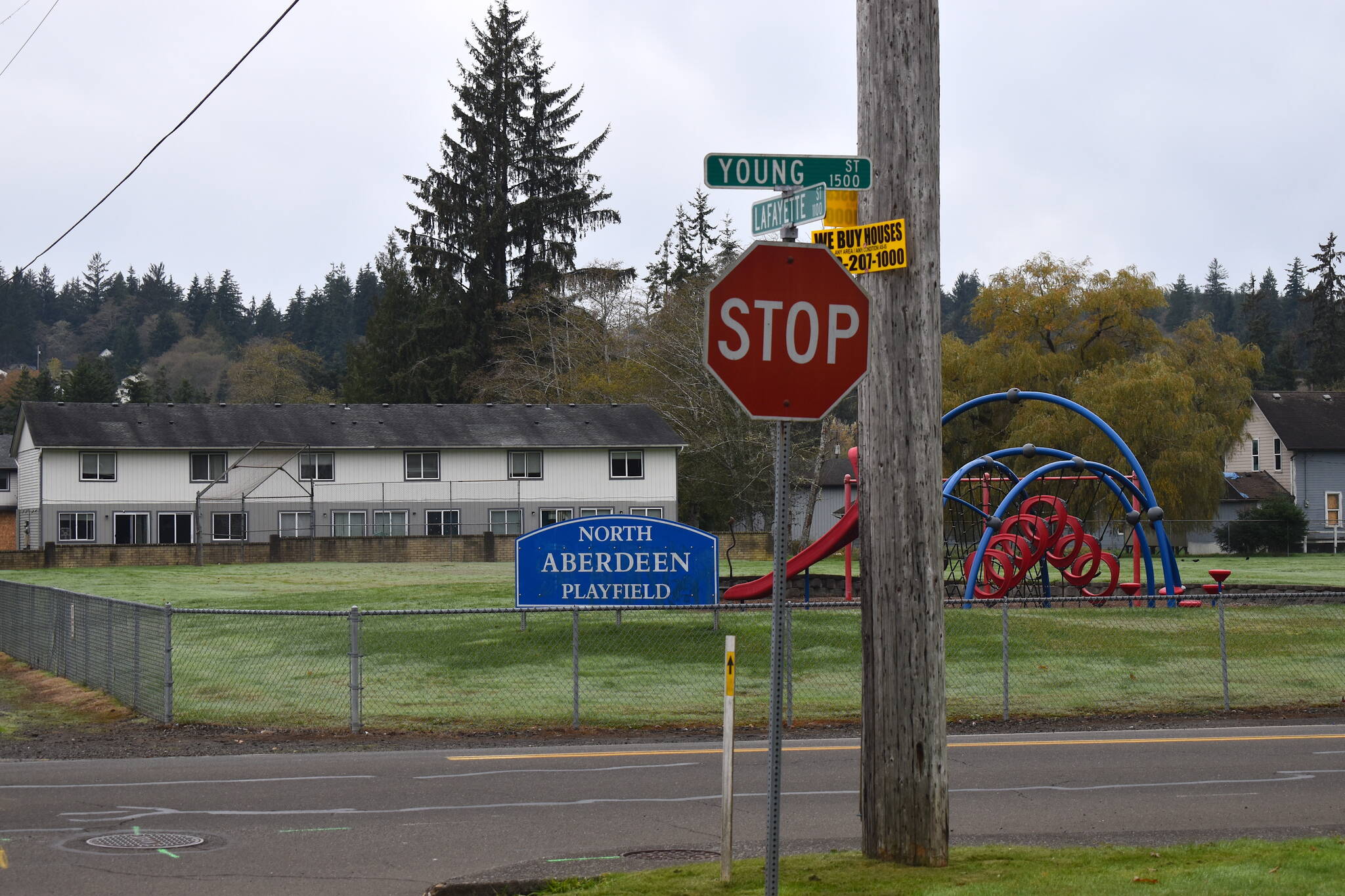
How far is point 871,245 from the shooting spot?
750cm

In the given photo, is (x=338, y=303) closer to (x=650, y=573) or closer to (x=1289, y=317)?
(x=1289, y=317)

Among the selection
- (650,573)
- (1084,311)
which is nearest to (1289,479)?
(1084,311)

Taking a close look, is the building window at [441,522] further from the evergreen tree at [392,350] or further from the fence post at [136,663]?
the fence post at [136,663]

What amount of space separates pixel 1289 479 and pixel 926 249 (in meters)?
71.9

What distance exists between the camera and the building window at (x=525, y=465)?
206 ft

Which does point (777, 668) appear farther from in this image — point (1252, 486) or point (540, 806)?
point (1252, 486)

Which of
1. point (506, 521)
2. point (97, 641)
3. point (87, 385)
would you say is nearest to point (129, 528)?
point (506, 521)

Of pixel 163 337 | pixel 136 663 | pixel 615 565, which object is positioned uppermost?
pixel 163 337

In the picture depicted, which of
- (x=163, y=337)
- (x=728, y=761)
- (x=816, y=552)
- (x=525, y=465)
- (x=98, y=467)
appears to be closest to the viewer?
(x=728, y=761)

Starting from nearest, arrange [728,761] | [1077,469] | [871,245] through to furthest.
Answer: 1. [728,761]
2. [871,245]
3. [1077,469]

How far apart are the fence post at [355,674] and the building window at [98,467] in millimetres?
48008

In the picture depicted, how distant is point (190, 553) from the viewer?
5291 cm

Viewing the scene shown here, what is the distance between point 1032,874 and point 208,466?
57257 millimetres

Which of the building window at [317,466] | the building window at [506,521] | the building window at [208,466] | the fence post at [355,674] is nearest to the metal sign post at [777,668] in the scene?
the fence post at [355,674]
